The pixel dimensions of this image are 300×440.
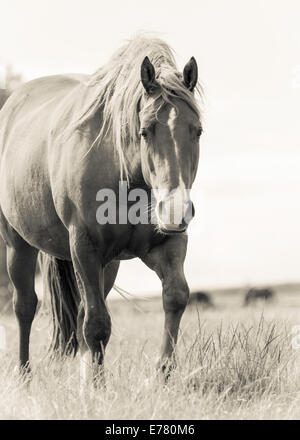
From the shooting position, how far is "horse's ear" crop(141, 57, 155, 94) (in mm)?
4758

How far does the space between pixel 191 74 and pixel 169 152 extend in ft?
2.14

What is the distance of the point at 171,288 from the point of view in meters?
5.15

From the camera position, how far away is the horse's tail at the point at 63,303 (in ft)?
22.1

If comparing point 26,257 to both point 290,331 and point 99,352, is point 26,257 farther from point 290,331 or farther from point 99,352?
point 290,331

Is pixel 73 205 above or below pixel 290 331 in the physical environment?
above

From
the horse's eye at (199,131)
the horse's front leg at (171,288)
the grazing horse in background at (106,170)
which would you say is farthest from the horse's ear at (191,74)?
the horse's front leg at (171,288)

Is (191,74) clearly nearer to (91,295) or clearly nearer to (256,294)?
(91,295)

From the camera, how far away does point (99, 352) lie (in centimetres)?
531

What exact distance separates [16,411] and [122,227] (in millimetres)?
1418

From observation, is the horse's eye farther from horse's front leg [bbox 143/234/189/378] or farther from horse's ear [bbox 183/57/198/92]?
horse's front leg [bbox 143/234/189/378]

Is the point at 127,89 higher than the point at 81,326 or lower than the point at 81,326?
higher

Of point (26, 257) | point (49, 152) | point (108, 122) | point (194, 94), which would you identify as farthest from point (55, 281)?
point (194, 94)

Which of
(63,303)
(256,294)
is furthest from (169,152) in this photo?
(256,294)
